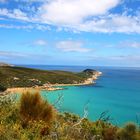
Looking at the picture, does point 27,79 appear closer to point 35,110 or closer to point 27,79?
point 27,79

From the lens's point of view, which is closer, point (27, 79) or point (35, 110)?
point (35, 110)

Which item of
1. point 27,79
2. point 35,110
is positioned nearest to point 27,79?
point 27,79

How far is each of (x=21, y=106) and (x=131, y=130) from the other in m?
9.25

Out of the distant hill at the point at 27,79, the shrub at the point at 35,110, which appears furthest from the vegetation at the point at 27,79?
the shrub at the point at 35,110

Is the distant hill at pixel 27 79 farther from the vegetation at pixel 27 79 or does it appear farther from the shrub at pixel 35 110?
the shrub at pixel 35 110

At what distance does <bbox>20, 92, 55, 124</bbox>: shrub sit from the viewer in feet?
32.0

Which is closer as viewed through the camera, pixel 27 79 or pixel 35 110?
pixel 35 110

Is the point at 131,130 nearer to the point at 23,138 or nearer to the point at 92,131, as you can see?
the point at 92,131

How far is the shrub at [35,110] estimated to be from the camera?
9.76 meters

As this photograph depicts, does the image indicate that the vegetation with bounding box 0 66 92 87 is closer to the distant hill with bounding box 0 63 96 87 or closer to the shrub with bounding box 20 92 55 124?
the distant hill with bounding box 0 63 96 87

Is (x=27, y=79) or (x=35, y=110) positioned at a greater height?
(x=35, y=110)

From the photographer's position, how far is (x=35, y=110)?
388 inches

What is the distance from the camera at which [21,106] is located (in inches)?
394

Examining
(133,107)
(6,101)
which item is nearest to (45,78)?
(133,107)
